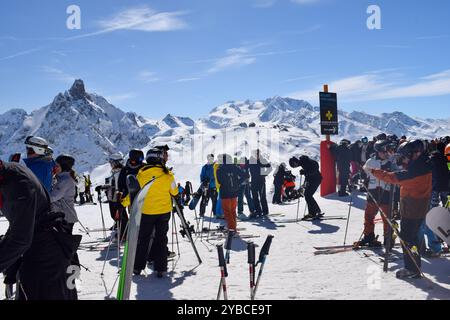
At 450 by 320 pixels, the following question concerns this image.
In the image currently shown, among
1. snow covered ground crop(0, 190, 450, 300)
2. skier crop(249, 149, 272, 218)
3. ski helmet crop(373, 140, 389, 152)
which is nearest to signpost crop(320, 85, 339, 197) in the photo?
skier crop(249, 149, 272, 218)

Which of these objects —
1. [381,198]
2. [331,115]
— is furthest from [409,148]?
[331,115]

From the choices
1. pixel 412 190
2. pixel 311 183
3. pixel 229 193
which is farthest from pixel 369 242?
pixel 311 183

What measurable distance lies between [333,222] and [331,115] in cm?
650

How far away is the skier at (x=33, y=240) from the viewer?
305 centimetres

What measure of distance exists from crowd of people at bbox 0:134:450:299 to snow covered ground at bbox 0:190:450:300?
1.41 ft

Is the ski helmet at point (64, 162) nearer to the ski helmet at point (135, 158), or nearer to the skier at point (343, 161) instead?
the ski helmet at point (135, 158)

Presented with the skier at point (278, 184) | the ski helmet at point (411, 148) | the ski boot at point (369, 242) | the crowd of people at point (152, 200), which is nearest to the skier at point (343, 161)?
the skier at point (278, 184)

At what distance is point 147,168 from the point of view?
746cm

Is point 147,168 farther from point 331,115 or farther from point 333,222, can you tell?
point 331,115

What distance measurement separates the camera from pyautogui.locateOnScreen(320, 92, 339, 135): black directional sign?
57.6 ft

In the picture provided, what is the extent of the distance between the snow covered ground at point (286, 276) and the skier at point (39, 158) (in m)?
1.80

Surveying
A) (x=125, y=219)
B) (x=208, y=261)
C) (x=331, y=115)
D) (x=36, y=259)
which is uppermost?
(x=331, y=115)

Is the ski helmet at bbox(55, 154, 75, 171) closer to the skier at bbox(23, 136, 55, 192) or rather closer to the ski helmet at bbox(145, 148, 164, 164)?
the skier at bbox(23, 136, 55, 192)

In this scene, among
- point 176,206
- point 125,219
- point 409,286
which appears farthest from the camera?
point 125,219
